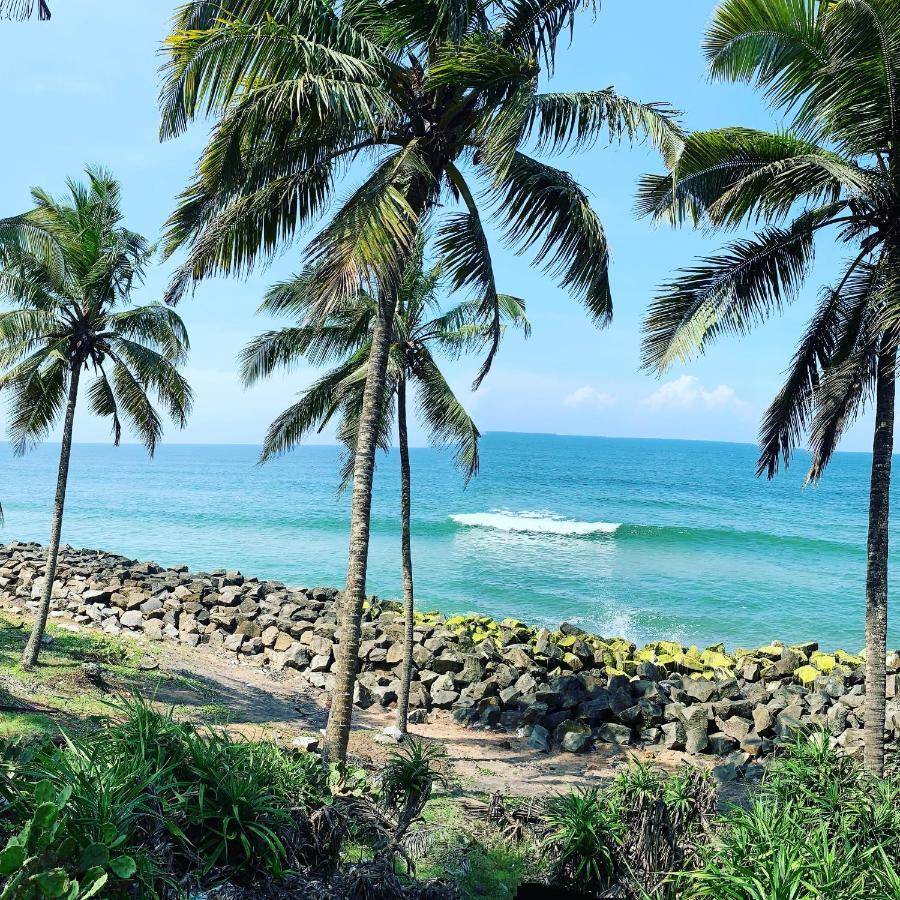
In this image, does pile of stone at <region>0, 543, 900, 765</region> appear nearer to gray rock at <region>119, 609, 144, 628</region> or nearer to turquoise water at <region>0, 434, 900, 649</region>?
gray rock at <region>119, 609, 144, 628</region>

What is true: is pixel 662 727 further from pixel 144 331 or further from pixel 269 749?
pixel 144 331

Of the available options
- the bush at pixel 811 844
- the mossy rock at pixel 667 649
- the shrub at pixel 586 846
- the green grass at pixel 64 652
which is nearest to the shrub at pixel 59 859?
the bush at pixel 811 844

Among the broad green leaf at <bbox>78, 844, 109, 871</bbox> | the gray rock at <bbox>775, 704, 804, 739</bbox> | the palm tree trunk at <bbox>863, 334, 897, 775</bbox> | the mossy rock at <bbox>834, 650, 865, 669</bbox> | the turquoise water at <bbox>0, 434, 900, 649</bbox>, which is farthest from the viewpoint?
the turquoise water at <bbox>0, 434, 900, 649</bbox>

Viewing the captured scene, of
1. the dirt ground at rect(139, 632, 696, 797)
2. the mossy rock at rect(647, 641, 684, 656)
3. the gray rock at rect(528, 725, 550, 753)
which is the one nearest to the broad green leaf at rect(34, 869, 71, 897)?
the dirt ground at rect(139, 632, 696, 797)

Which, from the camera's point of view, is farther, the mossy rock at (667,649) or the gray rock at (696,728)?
the mossy rock at (667,649)

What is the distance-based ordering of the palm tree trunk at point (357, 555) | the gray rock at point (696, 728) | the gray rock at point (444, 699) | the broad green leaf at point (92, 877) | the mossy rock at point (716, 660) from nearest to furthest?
the broad green leaf at point (92, 877) → the palm tree trunk at point (357, 555) → the gray rock at point (696, 728) → the gray rock at point (444, 699) → the mossy rock at point (716, 660)

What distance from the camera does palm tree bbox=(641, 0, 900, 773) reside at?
7621 mm

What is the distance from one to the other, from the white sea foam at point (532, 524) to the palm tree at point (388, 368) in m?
35.7

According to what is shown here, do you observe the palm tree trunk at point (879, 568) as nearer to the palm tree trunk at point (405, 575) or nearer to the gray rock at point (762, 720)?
the gray rock at point (762, 720)

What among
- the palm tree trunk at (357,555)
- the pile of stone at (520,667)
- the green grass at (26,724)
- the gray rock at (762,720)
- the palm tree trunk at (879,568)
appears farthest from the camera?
the pile of stone at (520,667)

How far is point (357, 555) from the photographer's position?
7957 mm

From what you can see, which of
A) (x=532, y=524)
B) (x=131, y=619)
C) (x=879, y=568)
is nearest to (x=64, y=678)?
(x=131, y=619)

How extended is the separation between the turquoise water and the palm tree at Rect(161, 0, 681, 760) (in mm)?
10290

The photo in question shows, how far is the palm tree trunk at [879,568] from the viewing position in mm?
8094
